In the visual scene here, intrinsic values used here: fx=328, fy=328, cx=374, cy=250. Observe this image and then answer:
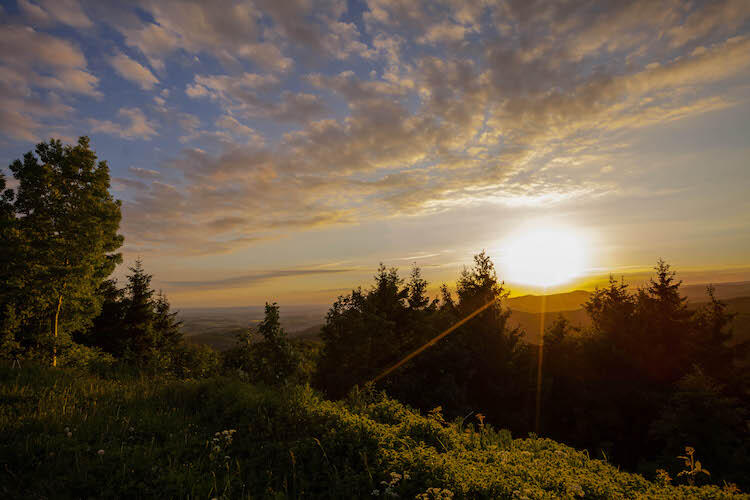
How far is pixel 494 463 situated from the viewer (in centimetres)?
497

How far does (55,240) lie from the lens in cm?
1859

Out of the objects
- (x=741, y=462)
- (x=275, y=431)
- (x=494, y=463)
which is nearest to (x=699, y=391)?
(x=741, y=462)

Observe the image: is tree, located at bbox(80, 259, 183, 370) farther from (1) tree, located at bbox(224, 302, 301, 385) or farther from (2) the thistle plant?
(2) the thistle plant

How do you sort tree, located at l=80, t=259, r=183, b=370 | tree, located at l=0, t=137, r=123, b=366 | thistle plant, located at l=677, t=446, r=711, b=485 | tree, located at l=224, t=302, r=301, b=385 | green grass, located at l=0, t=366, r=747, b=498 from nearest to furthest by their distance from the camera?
green grass, located at l=0, t=366, r=747, b=498 < thistle plant, located at l=677, t=446, r=711, b=485 < tree, located at l=224, t=302, r=301, b=385 < tree, located at l=0, t=137, r=123, b=366 < tree, located at l=80, t=259, r=183, b=370

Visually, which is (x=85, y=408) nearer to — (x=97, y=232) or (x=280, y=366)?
(x=280, y=366)

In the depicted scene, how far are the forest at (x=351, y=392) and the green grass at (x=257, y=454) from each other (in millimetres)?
36

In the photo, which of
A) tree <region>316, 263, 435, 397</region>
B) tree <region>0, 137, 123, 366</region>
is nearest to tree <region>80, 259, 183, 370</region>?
tree <region>0, 137, 123, 366</region>

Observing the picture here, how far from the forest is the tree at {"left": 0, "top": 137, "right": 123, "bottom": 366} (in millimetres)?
96

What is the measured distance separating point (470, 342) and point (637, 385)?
11.4m

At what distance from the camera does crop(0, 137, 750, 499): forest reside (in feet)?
15.5

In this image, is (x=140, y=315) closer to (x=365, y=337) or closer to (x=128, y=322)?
(x=128, y=322)

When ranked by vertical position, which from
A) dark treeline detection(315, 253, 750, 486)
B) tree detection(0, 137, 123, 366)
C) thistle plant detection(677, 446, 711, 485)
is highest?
tree detection(0, 137, 123, 366)

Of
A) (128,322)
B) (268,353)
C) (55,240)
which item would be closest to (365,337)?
(268,353)

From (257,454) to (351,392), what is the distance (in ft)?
12.4
